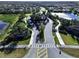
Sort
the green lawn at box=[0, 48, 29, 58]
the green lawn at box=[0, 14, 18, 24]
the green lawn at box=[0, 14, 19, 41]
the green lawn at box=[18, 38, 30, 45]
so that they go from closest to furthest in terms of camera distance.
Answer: the green lawn at box=[0, 48, 29, 58] → the green lawn at box=[18, 38, 30, 45] → the green lawn at box=[0, 14, 19, 41] → the green lawn at box=[0, 14, 18, 24]

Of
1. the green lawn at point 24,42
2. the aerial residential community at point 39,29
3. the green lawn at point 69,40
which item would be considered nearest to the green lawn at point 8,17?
the aerial residential community at point 39,29

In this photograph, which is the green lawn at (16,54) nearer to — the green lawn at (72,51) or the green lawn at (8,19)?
the green lawn at (8,19)

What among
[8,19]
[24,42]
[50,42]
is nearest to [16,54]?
[24,42]

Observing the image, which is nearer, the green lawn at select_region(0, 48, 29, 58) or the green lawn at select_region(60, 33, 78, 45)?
the green lawn at select_region(0, 48, 29, 58)

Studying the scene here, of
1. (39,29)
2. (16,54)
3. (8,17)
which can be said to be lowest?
(16,54)

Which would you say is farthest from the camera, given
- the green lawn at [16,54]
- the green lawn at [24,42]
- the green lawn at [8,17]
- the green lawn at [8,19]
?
the green lawn at [8,17]

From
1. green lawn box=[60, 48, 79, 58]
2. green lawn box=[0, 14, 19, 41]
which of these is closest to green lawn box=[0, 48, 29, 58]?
green lawn box=[0, 14, 19, 41]

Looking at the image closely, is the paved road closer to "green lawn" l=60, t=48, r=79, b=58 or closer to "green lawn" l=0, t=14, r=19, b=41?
"green lawn" l=60, t=48, r=79, b=58

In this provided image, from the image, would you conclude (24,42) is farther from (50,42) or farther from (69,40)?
(69,40)
